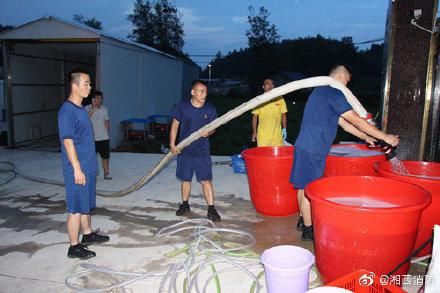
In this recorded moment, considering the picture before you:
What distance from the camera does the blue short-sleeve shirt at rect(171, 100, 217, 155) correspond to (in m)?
4.55

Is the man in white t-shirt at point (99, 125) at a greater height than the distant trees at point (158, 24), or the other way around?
the distant trees at point (158, 24)

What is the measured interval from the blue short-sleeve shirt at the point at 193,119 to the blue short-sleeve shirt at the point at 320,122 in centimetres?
128

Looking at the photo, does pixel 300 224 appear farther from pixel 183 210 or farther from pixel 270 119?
pixel 270 119

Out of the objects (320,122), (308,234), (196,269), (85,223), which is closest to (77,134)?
(85,223)

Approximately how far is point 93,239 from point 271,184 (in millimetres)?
2237

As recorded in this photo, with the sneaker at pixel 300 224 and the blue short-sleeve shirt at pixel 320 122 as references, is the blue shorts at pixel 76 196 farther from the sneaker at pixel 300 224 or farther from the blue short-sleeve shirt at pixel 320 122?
the sneaker at pixel 300 224

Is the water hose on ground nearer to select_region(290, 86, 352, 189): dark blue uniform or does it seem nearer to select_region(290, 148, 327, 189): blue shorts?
select_region(290, 148, 327, 189): blue shorts

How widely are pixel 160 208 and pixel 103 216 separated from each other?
797 mm

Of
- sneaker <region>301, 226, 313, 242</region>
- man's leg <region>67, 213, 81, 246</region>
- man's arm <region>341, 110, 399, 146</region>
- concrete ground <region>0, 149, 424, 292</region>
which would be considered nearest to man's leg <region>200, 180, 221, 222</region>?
concrete ground <region>0, 149, 424, 292</region>

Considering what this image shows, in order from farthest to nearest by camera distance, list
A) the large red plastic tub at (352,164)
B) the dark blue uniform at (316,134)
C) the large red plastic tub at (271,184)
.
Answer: the large red plastic tub at (271,184), the large red plastic tub at (352,164), the dark blue uniform at (316,134)

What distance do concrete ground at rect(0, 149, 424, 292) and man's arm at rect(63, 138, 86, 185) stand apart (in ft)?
2.79

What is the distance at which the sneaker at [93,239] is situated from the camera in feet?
13.0

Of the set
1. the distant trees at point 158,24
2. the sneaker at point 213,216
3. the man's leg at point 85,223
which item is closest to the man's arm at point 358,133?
the sneaker at point 213,216

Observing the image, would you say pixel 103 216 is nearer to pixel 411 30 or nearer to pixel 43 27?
pixel 411 30
